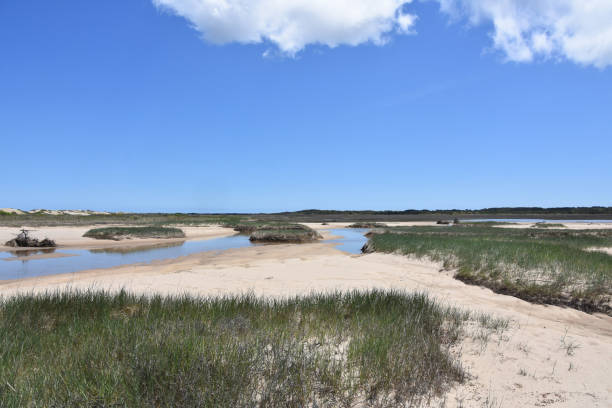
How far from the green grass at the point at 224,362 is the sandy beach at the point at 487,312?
53cm

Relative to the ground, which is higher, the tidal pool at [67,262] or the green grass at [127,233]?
the green grass at [127,233]

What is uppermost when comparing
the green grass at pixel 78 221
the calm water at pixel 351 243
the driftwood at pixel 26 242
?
the green grass at pixel 78 221

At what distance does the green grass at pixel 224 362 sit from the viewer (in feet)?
10.00

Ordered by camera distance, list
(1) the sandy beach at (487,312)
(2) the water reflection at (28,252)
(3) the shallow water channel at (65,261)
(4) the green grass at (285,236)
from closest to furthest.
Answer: (1) the sandy beach at (487,312), (3) the shallow water channel at (65,261), (2) the water reflection at (28,252), (4) the green grass at (285,236)

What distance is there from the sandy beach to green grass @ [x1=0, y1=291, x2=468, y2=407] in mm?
533

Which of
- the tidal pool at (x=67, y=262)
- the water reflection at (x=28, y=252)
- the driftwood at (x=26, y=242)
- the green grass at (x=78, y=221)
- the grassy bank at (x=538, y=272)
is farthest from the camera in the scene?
the green grass at (x=78, y=221)

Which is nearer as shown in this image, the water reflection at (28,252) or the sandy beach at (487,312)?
the sandy beach at (487,312)

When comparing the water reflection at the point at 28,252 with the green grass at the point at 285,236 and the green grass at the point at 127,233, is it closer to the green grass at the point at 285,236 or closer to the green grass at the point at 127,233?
the green grass at the point at 127,233

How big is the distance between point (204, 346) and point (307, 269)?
9919mm

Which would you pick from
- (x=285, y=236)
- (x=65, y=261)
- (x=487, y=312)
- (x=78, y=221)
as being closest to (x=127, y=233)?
(x=65, y=261)

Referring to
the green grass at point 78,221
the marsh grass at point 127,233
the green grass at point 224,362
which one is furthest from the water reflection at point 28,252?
the green grass at point 78,221

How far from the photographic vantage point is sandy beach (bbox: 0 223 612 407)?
162 inches

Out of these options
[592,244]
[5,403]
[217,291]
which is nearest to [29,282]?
[217,291]

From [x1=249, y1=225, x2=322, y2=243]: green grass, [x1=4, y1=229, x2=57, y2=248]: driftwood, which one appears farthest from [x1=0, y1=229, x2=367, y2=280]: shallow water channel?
[x1=249, y1=225, x2=322, y2=243]: green grass
